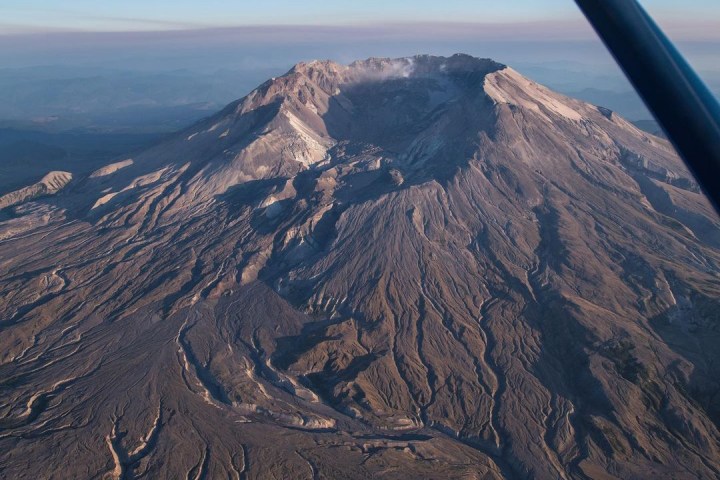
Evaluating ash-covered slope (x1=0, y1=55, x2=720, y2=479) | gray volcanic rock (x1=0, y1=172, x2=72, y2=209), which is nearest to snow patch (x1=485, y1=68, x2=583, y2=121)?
ash-covered slope (x1=0, y1=55, x2=720, y2=479)

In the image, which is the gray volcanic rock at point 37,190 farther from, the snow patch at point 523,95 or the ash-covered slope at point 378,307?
the snow patch at point 523,95

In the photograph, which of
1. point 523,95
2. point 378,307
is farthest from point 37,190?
point 523,95

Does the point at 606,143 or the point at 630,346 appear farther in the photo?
the point at 606,143

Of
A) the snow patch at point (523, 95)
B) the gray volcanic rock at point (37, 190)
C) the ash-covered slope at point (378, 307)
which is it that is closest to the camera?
the ash-covered slope at point (378, 307)

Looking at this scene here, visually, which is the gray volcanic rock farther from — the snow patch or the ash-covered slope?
the snow patch

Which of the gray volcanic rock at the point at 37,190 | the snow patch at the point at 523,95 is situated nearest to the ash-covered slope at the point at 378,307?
the snow patch at the point at 523,95

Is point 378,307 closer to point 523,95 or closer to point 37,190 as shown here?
point 523,95

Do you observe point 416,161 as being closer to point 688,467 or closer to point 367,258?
point 367,258

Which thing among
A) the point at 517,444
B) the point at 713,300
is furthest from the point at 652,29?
the point at 713,300
